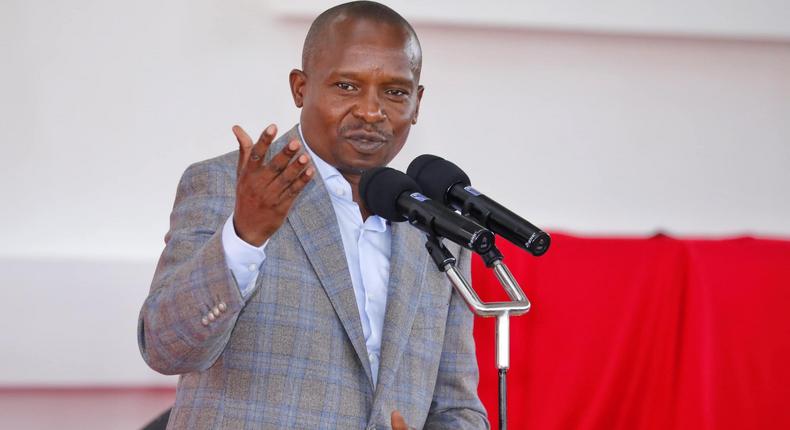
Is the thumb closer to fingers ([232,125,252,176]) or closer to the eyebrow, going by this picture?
fingers ([232,125,252,176])

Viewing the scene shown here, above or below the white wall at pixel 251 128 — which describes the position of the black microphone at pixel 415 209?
below

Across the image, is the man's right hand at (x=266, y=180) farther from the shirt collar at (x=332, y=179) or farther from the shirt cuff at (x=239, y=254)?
the shirt collar at (x=332, y=179)

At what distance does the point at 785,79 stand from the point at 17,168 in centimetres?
224

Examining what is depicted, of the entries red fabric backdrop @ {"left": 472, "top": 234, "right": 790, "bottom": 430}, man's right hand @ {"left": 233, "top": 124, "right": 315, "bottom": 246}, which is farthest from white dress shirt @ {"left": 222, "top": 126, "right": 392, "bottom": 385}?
red fabric backdrop @ {"left": 472, "top": 234, "right": 790, "bottom": 430}

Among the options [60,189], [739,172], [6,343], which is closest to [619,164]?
[739,172]

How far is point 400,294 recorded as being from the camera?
6.38 feet

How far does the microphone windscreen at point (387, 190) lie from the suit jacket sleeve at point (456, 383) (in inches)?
22.4

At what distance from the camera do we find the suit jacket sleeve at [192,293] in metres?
1.57

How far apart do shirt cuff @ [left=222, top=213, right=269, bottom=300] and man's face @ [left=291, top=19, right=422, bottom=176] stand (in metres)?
0.43

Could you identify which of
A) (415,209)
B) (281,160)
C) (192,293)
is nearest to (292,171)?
(281,160)

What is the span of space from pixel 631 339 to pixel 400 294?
945mm

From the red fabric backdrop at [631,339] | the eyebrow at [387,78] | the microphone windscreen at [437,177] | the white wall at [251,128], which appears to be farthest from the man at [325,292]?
the white wall at [251,128]

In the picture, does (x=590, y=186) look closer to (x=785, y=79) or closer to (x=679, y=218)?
(x=679, y=218)

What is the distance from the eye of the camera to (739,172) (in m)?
3.15
